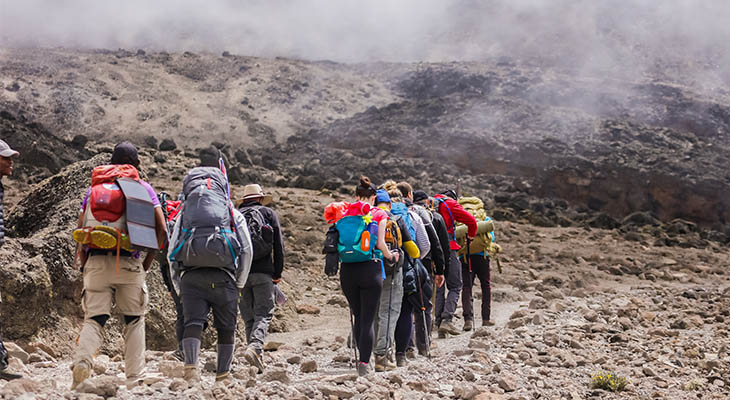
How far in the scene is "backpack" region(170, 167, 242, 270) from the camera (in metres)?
3.70

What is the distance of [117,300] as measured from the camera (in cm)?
375

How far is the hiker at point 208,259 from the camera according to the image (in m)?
3.72

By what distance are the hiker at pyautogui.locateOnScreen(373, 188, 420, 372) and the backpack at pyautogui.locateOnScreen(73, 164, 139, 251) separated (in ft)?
6.09

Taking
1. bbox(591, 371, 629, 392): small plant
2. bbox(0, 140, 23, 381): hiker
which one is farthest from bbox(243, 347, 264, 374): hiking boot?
bbox(591, 371, 629, 392): small plant

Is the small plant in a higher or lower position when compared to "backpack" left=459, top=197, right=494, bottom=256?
lower

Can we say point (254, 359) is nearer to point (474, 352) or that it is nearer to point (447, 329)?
point (474, 352)

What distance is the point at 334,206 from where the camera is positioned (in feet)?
15.3

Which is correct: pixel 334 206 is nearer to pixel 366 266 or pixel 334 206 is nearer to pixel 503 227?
pixel 366 266

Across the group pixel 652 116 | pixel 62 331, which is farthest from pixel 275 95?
pixel 62 331

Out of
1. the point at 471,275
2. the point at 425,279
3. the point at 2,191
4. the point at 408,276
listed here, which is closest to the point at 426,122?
the point at 471,275

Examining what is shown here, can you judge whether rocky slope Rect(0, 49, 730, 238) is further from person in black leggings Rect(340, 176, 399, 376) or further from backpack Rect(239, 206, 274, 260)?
person in black leggings Rect(340, 176, 399, 376)

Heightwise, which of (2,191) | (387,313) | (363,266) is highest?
(2,191)

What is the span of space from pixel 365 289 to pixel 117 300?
1595 millimetres

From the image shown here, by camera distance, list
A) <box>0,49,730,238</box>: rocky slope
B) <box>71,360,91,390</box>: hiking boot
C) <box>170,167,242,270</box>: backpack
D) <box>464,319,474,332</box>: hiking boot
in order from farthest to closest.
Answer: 1. <box>0,49,730,238</box>: rocky slope
2. <box>464,319,474,332</box>: hiking boot
3. <box>170,167,242,270</box>: backpack
4. <box>71,360,91,390</box>: hiking boot
